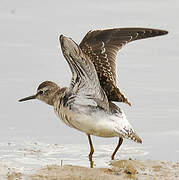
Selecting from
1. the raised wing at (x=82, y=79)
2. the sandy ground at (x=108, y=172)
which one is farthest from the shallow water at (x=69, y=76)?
the raised wing at (x=82, y=79)

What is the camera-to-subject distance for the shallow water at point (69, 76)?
11.5 meters

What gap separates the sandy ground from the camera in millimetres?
9766

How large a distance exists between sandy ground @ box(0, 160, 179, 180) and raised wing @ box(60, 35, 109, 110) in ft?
3.02

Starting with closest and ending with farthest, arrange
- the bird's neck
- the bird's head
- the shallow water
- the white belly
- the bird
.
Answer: the bird, the white belly, the bird's neck, the shallow water, the bird's head

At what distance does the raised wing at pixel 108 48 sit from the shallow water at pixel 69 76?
1.06m

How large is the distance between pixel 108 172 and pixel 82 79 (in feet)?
4.27

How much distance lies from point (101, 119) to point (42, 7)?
797cm

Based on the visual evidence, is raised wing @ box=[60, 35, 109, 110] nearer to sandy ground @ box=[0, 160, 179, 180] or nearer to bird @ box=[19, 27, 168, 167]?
bird @ box=[19, 27, 168, 167]

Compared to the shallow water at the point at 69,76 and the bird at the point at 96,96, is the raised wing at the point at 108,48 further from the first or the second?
the shallow water at the point at 69,76

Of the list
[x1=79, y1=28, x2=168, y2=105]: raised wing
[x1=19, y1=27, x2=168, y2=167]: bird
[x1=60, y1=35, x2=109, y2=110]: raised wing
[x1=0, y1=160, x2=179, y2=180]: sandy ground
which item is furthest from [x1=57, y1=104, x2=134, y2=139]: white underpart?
[x1=0, y1=160, x2=179, y2=180]: sandy ground

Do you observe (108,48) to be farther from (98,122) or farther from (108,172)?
(108,172)

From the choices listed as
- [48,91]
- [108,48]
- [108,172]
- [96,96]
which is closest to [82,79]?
[96,96]

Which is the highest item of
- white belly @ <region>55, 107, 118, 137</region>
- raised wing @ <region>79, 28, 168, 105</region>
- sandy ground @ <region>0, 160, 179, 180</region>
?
raised wing @ <region>79, 28, 168, 105</region>

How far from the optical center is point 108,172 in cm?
1007
